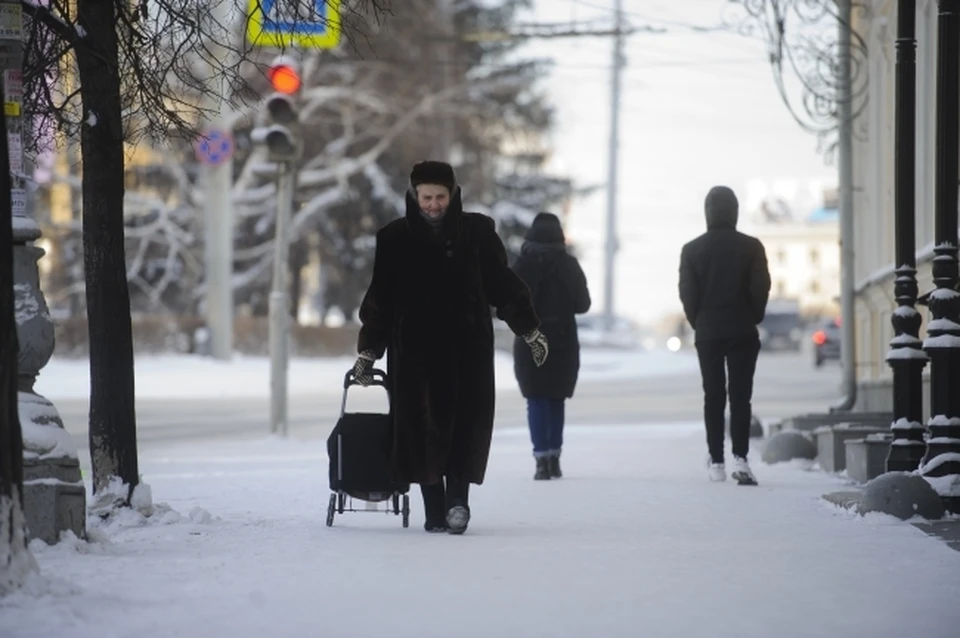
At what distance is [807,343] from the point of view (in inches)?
2862

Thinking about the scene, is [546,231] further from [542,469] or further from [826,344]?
[826,344]

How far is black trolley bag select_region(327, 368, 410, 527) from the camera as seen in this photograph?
349 inches

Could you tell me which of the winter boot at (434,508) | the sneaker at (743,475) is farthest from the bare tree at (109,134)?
the sneaker at (743,475)

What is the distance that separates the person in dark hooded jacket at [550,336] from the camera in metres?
12.6

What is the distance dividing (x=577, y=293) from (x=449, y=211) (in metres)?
3.99

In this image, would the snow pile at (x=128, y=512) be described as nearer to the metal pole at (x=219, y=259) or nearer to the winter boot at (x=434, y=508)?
the winter boot at (x=434, y=508)

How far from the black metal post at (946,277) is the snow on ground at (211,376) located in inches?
717

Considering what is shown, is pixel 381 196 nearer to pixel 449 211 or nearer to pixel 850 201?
pixel 850 201

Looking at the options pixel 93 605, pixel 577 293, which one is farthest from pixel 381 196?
pixel 93 605

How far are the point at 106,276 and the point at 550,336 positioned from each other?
4333 millimetres

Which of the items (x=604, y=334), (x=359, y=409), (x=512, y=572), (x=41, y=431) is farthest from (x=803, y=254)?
(x=512, y=572)

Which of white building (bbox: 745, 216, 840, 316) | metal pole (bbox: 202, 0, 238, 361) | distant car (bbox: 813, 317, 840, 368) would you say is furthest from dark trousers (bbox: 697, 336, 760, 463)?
white building (bbox: 745, 216, 840, 316)

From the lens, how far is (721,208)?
40.4ft

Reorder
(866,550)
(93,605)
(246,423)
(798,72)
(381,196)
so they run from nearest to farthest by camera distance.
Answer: (93,605) < (866,550) < (798,72) < (246,423) < (381,196)
